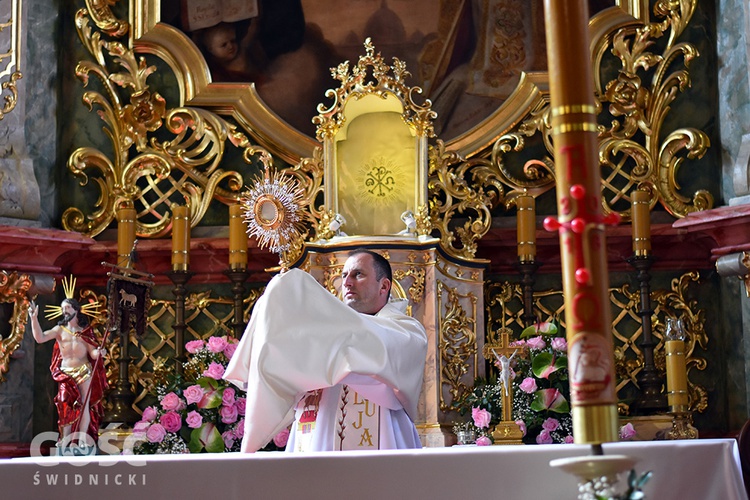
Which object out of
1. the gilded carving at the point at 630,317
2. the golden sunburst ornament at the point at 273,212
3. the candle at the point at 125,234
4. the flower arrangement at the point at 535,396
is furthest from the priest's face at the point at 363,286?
the candle at the point at 125,234

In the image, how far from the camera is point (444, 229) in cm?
702

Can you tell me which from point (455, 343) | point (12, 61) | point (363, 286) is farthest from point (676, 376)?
point (12, 61)

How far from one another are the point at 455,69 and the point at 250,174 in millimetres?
1607

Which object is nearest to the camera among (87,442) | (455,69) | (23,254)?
(87,442)

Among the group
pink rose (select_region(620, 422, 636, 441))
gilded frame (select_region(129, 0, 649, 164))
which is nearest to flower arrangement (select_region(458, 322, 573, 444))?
pink rose (select_region(620, 422, 636, 441))

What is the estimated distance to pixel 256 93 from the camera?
771 cm

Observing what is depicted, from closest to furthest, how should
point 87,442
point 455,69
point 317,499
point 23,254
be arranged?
point 317,499 → point 87,442 → point 23,254 → point 455,69

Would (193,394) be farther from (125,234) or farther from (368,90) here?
(368,90)

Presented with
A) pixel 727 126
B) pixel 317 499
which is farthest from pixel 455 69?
pixel 317 499

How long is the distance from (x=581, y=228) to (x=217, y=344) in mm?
4700

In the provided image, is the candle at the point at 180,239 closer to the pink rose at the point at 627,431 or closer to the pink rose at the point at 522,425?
the pink rose at the point at 522,425

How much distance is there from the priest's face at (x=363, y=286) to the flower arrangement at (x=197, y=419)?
160 centimetres

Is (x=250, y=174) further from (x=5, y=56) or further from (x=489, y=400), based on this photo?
(x=489, y=400)

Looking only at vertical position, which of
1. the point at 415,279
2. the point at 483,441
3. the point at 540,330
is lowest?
the point at 483,441
